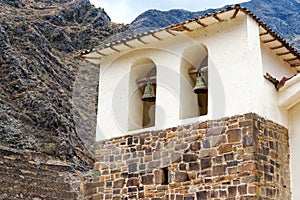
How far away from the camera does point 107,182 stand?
380 inches

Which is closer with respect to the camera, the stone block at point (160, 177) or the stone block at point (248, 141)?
the stone block at point (248, 141)

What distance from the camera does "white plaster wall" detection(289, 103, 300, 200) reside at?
8609 mm

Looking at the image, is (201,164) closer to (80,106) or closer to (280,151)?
(280,151)

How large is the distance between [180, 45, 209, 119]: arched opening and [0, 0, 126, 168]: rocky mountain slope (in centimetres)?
1114

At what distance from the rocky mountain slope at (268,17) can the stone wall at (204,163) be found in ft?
112

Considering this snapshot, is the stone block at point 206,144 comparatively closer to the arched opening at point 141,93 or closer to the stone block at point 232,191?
the stone block at point 232,191

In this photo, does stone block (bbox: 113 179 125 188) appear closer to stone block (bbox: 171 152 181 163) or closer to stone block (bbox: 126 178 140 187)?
stone block (bbox: 126 178 140 187)

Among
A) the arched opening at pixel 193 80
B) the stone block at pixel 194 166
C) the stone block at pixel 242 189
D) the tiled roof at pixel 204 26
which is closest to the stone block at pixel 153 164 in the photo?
the stone block at pixel 194 166

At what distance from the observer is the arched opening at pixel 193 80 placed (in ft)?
30.3

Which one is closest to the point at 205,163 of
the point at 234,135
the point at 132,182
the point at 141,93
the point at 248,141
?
the point at 234,135

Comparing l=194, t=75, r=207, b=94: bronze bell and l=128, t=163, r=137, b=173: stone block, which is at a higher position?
l=194, t=75, r=207, b=94: bronze bell

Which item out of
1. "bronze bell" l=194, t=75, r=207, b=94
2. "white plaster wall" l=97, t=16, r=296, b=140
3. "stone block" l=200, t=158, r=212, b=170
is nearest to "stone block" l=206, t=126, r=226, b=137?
"white plaster wall" l=97, t=16, r=296, b=140

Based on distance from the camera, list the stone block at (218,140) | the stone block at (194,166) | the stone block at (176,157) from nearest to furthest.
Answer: the stone block at (218,140) → the stone block at (194,166) → the stone block at (176,157)

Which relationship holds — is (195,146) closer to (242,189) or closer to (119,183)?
(242,189)
